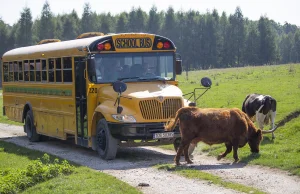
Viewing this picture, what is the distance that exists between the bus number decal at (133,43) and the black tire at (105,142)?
7.11ft

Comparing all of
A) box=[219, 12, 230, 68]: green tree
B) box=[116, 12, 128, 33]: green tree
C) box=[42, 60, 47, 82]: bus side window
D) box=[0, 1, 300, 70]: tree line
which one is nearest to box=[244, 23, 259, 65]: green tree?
box=[0, 1, 300, 70]: tree line

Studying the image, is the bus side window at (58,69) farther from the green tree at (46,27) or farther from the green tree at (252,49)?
the green tree at (252,49)

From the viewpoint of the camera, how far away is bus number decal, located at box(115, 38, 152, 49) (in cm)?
1638

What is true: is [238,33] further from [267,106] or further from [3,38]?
[267,106]

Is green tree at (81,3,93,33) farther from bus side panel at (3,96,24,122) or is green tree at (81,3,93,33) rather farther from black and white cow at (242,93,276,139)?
black and white cow at (242,93,276,139)

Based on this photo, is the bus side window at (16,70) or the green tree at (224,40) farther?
the green tree at (224,40)

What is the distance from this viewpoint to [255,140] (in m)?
14.8

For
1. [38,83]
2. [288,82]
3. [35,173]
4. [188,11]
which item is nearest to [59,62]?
[38,83]

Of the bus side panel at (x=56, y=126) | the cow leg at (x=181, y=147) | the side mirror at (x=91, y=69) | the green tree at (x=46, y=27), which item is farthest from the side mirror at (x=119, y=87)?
the green tree at (x=46, y=27)

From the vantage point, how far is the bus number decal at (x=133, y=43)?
16375mm

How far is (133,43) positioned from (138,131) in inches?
109

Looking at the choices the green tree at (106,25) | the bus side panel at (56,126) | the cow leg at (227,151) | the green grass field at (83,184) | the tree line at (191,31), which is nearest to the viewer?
the green grass field at (83,184)

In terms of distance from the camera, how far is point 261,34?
Answer: 110 metres

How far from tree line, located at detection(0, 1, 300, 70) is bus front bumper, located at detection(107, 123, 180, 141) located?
8424 centimetres
